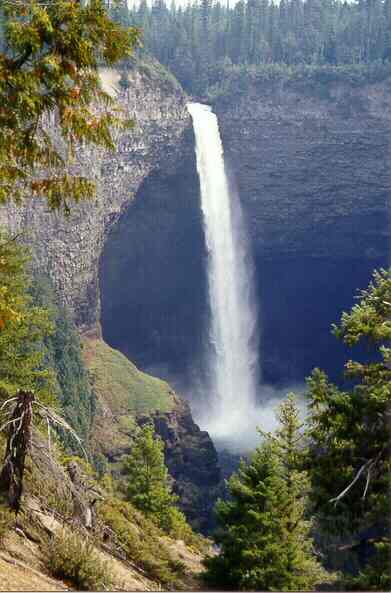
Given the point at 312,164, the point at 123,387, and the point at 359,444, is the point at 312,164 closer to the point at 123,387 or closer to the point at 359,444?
the point at 123,387

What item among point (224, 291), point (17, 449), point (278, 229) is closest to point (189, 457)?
point (224, 291)

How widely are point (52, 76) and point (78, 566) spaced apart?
746 centimetres

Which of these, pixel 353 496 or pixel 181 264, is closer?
pixel 353 496

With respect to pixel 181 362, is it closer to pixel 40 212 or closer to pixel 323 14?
pixel 40 212

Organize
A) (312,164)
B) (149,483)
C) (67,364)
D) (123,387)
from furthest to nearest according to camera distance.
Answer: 1. (312,164)
2. (123,387)
3. (67,364)
4. (149,483)

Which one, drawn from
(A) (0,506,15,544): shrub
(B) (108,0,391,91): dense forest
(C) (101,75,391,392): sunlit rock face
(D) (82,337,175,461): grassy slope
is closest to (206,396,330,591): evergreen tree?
(A) (0,506,15,544): shrub

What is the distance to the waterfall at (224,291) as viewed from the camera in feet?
259

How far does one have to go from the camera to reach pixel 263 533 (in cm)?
1861

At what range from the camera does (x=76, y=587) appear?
447 inches

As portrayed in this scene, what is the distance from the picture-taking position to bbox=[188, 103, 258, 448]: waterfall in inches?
3110

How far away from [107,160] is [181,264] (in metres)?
15.9

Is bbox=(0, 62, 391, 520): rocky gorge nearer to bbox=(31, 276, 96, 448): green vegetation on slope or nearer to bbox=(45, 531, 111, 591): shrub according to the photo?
bbox=(31, 276, 96, 448): green vegetation on slope

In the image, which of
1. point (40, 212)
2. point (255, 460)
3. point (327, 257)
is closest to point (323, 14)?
point (327, 257)

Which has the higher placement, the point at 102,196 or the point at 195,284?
the point at 195,284
